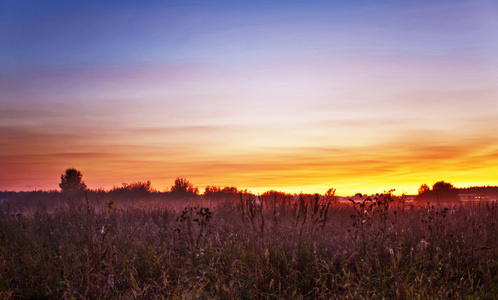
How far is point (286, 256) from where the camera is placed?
21.2 feet

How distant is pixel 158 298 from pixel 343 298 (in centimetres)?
250

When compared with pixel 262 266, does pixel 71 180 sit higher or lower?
higher

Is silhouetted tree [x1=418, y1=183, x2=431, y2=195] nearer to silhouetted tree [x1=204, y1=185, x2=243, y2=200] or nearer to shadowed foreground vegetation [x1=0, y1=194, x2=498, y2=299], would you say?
silhouetted tree [x1=204, y1=185, x2=243, y2=200]

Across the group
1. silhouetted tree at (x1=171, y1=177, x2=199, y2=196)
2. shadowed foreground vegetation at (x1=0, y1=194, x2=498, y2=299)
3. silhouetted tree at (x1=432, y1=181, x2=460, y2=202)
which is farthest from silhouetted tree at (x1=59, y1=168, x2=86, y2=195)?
silhouetted tree at (x1=432, y1=181, x2=460, y2=202)

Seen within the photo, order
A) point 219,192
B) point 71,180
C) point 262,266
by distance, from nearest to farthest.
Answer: point 262,266
point 219,192
point 71,180

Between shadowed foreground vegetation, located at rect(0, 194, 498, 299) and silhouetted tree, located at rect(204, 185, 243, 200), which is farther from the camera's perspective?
silhouetted tree, located at rect(204, 185, 243, 200)

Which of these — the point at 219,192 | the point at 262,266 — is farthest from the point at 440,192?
the point at 262,266

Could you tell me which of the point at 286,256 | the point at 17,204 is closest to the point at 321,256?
the point at 286,256

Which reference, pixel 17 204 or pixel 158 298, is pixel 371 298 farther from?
pixel 17 204

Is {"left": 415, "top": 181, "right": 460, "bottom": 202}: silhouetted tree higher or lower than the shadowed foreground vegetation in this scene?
higher

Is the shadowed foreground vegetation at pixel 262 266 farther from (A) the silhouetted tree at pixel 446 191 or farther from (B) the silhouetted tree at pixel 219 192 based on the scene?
(A) the silhouetted tree at pixel 446 191

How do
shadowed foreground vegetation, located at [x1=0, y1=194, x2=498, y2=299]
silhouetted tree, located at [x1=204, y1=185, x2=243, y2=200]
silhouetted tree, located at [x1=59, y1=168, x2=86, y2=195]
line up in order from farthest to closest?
1. silhouetted tree, located at [x1=59, y1=168, x2=86, y2=195]
2. silhouetted tree, located at [x1=204, y1=185, x2=243, y2=200]
3. shadowed foreground vegetation, located at [x1=0, y1=194, x2=498, y2=299]

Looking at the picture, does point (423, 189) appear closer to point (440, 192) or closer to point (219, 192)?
point (440, 192)

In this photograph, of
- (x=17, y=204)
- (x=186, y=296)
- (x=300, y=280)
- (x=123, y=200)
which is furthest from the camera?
(x=17, y=204)
